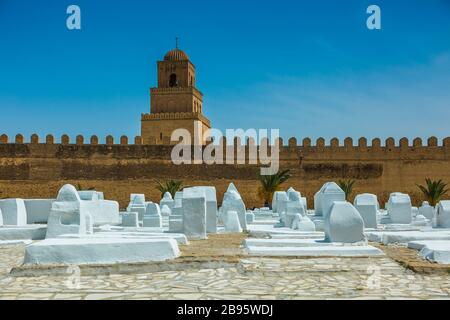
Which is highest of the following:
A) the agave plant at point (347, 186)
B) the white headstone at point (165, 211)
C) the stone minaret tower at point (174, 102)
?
the stone minaret tower at point (174, 102)

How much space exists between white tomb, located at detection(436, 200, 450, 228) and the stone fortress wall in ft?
56.6

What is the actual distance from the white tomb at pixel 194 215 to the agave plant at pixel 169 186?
16680mm

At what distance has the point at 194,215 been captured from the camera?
9125mm

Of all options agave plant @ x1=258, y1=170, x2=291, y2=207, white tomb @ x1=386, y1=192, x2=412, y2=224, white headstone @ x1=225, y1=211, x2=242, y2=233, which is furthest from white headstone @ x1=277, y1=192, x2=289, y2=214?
agave plant @ x1=258, y1=170, x2=291, y2=207

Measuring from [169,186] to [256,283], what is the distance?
70.3 ft

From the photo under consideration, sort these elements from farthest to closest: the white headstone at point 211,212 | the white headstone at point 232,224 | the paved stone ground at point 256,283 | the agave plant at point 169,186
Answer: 1. the agave plant at point 169,186
2. the white headstone at point 232,224
3. the white headstone at point 211,212
4. the paved stone ground at point 256,283

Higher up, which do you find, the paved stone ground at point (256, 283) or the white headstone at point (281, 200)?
the white headstone at point (281, 200)

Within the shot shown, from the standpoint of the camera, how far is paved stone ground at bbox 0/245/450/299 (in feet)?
14.8

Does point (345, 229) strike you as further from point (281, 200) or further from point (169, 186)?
point (169, 186)

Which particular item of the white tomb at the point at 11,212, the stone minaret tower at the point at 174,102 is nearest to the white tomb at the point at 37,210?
the white tomb at the point at 11,212

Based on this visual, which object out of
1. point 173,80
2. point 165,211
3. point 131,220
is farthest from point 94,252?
point 173,80

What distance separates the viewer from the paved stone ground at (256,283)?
451cm

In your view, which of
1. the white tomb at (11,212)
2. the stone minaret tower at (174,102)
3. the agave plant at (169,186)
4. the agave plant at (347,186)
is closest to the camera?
the white tomb at (11,212)

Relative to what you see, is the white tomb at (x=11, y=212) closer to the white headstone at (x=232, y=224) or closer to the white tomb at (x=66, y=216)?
the white tomb at (x=66, y=216)
